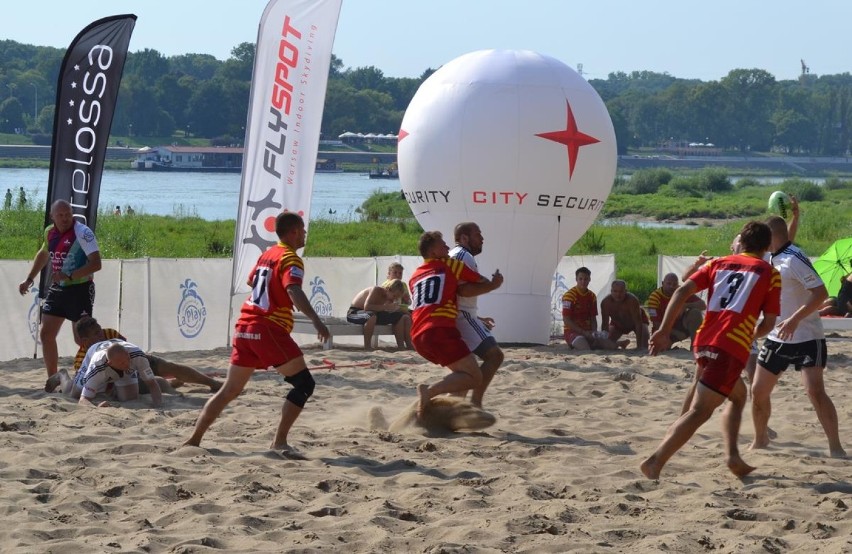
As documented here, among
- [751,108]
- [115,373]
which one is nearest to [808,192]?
[115,373]

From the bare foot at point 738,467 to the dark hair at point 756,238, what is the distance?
1.22 meters

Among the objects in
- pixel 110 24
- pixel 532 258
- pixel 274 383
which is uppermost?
pixel 110 24

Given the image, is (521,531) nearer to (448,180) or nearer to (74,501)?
(74,501)

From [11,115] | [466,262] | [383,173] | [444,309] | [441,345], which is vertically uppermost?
[11,115]

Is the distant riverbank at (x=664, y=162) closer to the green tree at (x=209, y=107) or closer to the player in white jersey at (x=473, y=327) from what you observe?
the green tree at (x=209, y=107)

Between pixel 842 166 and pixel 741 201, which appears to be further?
pixel 842 166

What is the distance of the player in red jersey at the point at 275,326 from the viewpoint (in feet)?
24.6

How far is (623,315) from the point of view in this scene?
15.5 metres

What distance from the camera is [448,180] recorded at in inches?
627

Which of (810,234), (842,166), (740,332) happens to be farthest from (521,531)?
(842,166)

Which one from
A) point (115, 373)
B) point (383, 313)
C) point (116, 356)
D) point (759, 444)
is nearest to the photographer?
point (759, 444)

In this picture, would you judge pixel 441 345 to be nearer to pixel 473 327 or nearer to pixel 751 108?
pixel 473 327

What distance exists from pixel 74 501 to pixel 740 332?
3657 mm

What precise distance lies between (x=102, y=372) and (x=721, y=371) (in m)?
5.11
